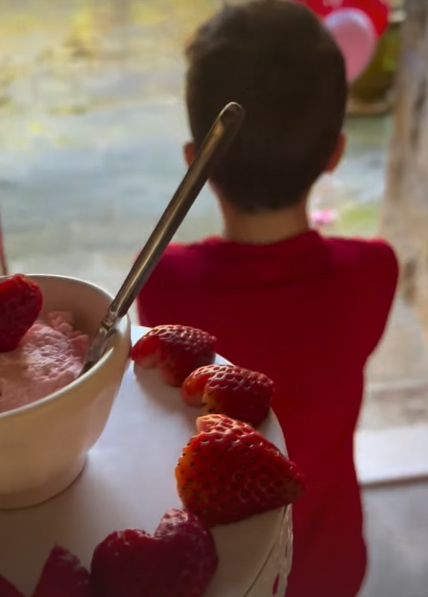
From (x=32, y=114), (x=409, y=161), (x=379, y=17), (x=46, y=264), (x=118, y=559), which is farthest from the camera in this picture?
(x=32, y=114)

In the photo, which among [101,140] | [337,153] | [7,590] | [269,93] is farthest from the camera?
Result: [101,140]

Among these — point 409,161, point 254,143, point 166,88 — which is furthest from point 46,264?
point 254,143

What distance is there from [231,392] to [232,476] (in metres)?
0.06

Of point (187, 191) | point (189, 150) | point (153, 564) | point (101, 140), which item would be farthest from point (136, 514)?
point (101, 140)

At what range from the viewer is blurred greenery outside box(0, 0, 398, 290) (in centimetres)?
242

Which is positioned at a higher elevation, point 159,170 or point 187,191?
point 187,191

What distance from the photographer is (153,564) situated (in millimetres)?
400

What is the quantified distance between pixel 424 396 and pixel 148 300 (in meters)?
0.96

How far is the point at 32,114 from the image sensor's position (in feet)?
10.1

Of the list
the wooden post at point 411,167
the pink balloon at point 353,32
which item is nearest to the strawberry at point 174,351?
the pink balloon at point 353,32

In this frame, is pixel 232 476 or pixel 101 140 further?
pixel 101 140

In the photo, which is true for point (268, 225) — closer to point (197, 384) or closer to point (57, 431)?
point (197, 384)

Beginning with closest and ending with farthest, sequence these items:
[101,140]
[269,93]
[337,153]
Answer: [269,93]
[337,153]
[101,140]

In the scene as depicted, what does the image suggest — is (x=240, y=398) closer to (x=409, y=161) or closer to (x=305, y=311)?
(x=305, y=311)
